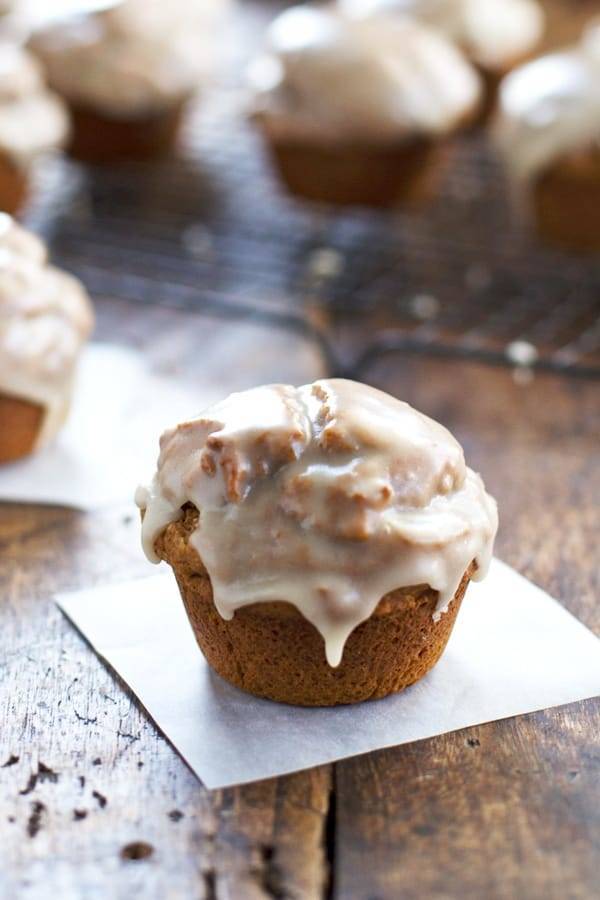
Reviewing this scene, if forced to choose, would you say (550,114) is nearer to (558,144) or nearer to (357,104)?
(558,144)

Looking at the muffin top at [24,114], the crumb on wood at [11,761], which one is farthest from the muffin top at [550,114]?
the crumb on wood at [11,761]

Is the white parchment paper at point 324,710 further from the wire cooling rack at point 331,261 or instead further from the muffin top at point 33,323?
the wire cooling rack at point 331,261

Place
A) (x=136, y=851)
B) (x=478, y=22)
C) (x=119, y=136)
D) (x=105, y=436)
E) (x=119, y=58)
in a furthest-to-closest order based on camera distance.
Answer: (x=478, y=22), (x=119, y=136), (x=119, y=58), (x=105, y=436), (x=136, y=851)

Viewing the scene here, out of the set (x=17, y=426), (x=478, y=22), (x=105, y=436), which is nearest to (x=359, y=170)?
(x=478, y=22)

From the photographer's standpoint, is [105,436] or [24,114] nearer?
[105,436]

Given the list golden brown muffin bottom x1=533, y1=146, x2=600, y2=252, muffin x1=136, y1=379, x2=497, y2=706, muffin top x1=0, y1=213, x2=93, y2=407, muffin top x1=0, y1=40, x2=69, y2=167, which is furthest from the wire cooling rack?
muffin x1=136, y1=379, x2=497, y2=706

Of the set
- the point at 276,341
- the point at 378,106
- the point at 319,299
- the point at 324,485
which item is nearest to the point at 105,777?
the point at 324,485

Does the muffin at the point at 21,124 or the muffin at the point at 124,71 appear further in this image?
the muffin at the point at 124,71
